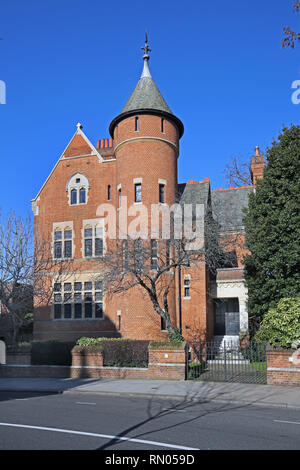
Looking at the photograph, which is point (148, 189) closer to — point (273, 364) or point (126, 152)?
point (126, 152)

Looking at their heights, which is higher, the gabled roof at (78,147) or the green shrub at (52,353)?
the gabled roof at (78,147)

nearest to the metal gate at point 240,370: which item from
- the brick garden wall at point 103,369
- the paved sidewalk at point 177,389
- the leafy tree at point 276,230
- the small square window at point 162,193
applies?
the paved sidewalk at point 177,389

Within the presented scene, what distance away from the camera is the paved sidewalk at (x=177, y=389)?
48.3 ft

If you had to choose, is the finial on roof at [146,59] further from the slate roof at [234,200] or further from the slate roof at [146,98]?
the slate roof at [234,200]

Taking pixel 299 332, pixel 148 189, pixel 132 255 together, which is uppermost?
pixel 148 189

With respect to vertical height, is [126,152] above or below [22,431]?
above

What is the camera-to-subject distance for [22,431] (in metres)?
9.13

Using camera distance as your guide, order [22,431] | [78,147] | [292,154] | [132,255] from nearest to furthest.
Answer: [22,431]
[132,255]
[292,154]
[78,147]

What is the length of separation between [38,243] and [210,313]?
12.7 meters

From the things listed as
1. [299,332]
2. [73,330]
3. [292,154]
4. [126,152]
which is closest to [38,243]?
[73,330]

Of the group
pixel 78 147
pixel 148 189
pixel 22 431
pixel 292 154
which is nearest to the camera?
pixel 22 431

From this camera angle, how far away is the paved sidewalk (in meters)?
14.7

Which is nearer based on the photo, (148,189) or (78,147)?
(148,189)

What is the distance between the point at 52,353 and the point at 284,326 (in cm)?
1147
